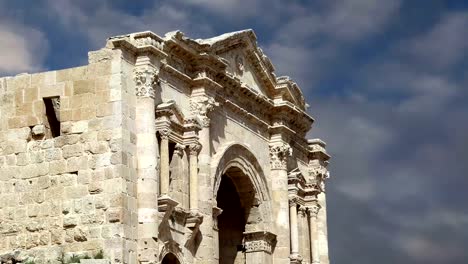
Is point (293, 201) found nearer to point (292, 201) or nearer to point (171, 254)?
point (292, 201)

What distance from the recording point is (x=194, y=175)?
25.7m

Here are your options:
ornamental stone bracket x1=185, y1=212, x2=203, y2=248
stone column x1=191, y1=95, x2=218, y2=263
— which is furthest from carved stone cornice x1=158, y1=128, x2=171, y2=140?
ornamental stone bracket x1=185, y1=212, x2=203, y2=248

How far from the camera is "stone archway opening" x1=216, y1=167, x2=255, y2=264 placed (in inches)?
1169

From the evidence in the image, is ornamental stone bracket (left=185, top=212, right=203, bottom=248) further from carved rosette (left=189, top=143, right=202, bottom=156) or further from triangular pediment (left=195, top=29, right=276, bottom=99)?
triangular pediment (left=195, top=29, right=276, bottom=99)

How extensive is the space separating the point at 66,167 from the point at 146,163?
68.1 inches

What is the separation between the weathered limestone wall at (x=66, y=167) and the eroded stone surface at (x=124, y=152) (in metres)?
0.02

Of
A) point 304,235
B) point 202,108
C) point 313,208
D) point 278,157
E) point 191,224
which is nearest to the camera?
point 191,224

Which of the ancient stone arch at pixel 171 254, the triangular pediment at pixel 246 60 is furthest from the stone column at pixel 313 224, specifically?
the ancient stone arch at pixel 171 254

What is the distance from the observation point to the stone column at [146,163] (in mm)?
23297

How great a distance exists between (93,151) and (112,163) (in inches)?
22.9

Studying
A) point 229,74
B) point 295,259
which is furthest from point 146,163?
point 295,259

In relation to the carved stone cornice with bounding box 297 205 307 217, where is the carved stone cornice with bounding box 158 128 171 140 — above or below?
above

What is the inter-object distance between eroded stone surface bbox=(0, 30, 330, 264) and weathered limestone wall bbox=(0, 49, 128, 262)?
0.02 m

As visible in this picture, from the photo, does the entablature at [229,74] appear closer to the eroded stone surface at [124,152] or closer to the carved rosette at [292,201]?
the eroded stone surface at [124,152]
